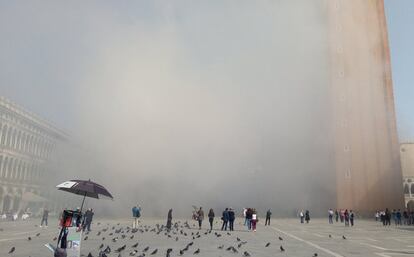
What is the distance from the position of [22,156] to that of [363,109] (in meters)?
51.0

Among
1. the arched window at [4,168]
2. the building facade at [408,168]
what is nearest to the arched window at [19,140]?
the arched window at [4,168]

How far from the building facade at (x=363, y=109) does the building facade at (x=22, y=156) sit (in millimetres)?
42320

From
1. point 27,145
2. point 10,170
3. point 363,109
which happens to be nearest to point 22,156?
point 27,145

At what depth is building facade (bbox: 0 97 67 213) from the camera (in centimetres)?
5041

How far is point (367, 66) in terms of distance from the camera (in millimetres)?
55312

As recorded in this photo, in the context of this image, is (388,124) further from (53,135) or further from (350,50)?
(53,135)

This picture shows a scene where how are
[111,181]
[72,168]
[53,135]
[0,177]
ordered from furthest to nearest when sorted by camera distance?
1. [53,135]
2. [72,168]
3. [0,177]
4. [111,181]

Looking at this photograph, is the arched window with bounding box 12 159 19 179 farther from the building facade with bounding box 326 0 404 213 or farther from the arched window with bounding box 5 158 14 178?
the building facade with bounding box 326 0 404 213

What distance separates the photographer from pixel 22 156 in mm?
56281

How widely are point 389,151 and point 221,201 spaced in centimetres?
2401

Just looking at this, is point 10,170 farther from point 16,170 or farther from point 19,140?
point 19,140

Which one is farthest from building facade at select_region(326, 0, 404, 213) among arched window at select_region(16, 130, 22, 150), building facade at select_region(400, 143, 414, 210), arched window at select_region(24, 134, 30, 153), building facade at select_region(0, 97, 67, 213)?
arched window at select_region(24, 134, 30, 153)

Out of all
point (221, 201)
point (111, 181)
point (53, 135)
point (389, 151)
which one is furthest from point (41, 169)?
point (389, 151)

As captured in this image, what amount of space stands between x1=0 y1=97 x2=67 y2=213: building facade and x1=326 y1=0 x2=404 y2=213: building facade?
139 ft
